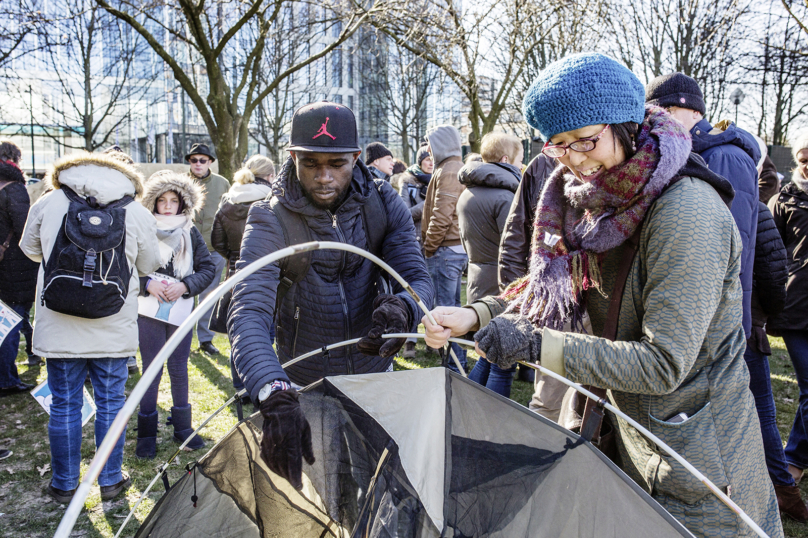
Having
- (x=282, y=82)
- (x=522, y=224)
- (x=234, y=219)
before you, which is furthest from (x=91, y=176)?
(x=282, y=82)

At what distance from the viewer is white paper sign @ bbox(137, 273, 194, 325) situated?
13.3 feet

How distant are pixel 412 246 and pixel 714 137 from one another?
70.4 inches

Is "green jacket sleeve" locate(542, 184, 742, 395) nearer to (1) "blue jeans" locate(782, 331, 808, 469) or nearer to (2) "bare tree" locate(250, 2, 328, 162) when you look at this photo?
(1) "blue jeans" locate(782, 331, 808, 469)

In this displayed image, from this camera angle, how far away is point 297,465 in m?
1.72

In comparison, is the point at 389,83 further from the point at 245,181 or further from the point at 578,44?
the point at 245,181

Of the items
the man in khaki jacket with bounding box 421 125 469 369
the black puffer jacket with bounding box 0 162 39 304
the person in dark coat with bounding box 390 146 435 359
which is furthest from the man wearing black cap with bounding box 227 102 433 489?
the person in dark coat with bounding box 390 146 435 359

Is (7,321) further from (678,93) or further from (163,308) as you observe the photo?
(678,93)

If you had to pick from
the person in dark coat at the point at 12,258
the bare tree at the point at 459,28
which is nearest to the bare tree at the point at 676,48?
the bare tree at the point at 459,28

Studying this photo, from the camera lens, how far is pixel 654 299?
1411 mm

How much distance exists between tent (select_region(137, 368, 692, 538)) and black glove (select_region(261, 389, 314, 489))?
73 millimetres

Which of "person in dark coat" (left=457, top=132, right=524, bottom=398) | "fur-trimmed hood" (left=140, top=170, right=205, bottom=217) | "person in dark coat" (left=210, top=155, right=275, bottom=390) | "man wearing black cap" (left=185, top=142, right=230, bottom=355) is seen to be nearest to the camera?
"fur-trimmed hood" (left=140, top=170, right=205, bottom=217)

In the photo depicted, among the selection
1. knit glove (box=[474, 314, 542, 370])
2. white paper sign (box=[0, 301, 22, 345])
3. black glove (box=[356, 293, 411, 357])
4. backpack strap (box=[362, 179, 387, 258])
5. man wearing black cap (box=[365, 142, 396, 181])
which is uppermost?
man wearing black cap (box=[365, 142, 396, 181])

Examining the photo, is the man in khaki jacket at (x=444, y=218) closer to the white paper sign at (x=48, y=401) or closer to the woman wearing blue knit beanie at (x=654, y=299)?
the white paper sign at (x=48, y=401)

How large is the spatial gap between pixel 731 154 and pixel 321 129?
2175 mm
